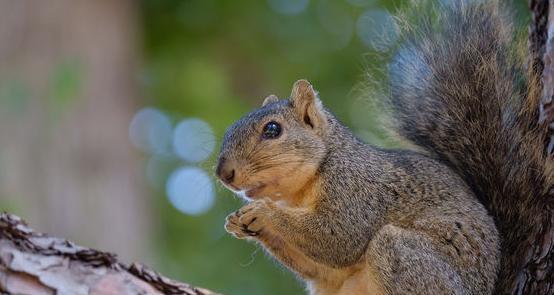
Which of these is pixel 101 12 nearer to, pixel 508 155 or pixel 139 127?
pixel 139 127

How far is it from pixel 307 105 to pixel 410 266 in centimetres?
77

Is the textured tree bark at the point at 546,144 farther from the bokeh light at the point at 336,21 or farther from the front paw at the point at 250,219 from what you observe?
the bokeh light at the point at 336,21

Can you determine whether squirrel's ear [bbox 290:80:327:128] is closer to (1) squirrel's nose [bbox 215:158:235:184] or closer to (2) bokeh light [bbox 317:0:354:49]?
(1) squirrel's nose [bbox 215:158:235:184]

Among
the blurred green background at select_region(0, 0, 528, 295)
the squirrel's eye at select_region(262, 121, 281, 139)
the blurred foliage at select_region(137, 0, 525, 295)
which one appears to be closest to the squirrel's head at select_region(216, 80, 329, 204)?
the squirrel's eye at select_region(262, 121, 281, 139)

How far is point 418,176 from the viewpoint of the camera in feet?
8.50

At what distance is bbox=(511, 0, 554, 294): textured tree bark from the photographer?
2.13 m

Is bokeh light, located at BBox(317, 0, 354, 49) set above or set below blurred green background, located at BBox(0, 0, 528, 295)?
above

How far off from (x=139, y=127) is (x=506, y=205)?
12.4 feet

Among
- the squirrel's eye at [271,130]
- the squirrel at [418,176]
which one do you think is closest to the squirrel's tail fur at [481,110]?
the squirrel at [418,176]

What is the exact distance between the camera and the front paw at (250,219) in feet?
8.27

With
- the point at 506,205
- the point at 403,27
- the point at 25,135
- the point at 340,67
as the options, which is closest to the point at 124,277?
the point at 506,205

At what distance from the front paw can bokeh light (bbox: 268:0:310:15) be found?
321 cm

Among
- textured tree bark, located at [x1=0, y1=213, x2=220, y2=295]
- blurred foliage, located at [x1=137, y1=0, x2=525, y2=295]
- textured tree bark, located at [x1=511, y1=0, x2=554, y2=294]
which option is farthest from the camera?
blurred foliage, located at [x1=137, y1=0, x2=525, y2=295]

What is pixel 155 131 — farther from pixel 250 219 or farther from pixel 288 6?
pixel 250 219
